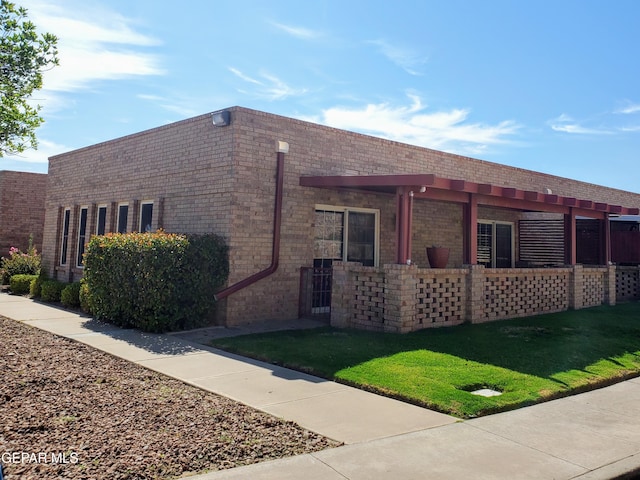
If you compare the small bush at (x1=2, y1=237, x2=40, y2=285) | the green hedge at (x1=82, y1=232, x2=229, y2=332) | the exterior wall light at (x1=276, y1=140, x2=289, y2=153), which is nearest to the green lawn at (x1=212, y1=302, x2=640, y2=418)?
the green hedge at (x1=82, y1=232, x2=229, y2=332)

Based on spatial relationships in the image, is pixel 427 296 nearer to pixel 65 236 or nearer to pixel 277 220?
pixel 277 220

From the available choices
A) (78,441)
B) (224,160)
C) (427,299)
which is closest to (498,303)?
(427,299)

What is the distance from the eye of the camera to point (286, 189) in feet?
36.7

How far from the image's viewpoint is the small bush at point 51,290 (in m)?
13.9

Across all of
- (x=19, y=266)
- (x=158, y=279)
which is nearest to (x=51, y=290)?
(x=19, y=266)

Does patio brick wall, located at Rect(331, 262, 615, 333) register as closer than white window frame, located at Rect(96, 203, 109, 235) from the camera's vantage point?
Yes

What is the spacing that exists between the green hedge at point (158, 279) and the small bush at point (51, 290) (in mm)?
4050

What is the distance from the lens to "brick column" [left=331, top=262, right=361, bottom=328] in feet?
32.8

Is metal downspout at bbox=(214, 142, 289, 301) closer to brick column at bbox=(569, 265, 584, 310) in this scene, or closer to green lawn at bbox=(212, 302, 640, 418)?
green lawn at bbox=(212, 302, 640, 418)

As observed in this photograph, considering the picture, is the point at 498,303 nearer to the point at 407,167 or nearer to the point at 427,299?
the point at 427,299

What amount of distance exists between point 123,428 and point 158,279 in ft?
16.7

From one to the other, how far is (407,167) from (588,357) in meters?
7.34

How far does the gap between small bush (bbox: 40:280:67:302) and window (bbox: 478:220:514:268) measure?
1229 cm

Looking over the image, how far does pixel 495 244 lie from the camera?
16281 millimetres
